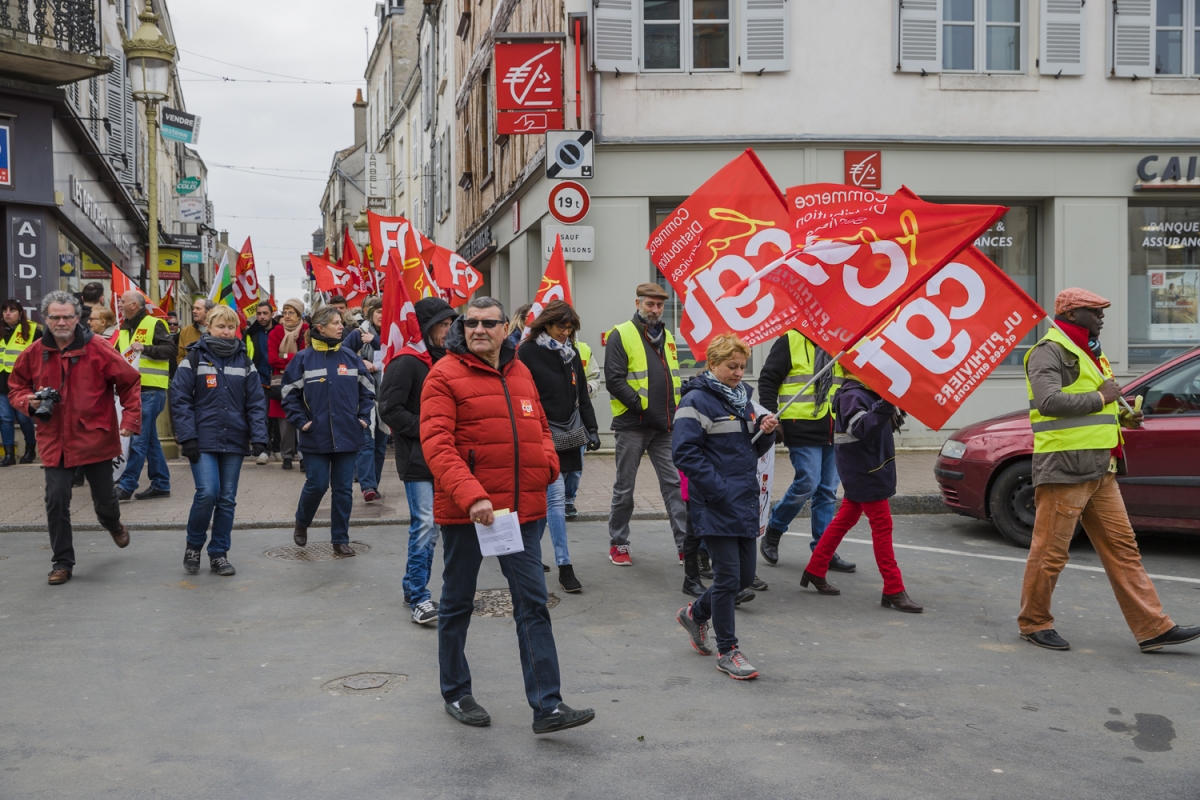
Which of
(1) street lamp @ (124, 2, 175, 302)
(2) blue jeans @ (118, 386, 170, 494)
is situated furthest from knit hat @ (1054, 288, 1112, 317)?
(1) street lamp @ (124, 2, 175, 302)

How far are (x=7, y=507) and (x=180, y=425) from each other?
3.83 metres

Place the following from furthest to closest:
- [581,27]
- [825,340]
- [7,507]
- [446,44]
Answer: [446,44]
[581,27]
[7,507]
[825,340]

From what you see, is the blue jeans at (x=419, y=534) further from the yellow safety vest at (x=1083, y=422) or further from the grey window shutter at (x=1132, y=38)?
the grey window shutter at (x=1132, y=38)

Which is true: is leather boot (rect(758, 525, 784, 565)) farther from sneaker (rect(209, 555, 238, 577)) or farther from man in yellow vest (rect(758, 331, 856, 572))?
sneaker (rect(209, 555, 238, 577))

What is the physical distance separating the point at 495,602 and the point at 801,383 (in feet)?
8.35

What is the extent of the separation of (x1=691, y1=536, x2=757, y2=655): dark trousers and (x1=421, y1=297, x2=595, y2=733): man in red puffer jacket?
3.55ft

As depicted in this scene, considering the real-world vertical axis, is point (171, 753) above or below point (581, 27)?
below

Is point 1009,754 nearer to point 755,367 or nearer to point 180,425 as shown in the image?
point 180,425

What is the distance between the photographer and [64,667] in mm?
5457

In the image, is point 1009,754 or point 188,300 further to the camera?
point 188,300

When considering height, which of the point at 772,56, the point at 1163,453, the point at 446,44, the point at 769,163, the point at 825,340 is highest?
the point at 446,44

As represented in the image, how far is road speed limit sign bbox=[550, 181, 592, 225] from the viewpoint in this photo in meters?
13.2

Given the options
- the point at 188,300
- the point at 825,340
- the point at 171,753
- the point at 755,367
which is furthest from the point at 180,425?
the point at 188,300

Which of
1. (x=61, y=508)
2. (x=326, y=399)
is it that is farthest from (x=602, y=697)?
(x=61, y=508)
